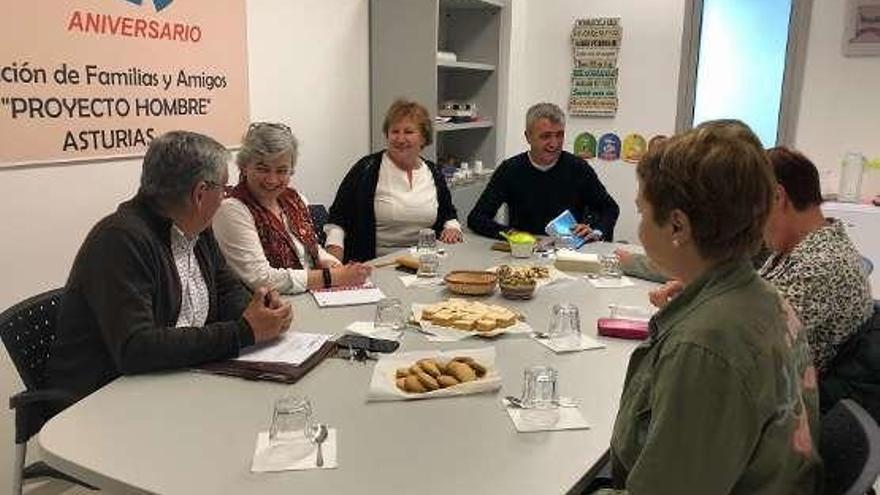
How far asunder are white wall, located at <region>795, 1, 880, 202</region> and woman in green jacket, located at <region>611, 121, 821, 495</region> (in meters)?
3.64

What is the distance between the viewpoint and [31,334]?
174 centimetres

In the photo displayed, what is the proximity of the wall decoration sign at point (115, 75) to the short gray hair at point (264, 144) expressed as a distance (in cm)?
64

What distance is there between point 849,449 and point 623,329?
787mm

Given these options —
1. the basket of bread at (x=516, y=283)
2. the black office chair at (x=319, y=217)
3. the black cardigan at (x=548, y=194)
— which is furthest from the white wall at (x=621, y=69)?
the basket of bread at (x=516, y=283)

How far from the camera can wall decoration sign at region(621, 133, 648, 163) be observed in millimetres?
4848

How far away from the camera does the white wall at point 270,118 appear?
2.35 m

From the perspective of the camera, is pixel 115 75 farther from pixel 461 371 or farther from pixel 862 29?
pixel 862 29

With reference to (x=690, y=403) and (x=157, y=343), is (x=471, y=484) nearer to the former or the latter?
(x=690, y=403)

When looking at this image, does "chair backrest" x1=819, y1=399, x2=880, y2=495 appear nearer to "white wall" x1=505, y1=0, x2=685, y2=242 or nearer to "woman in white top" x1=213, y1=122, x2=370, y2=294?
"woman in white top" x1=213, y1=122, x2=370, y2=294

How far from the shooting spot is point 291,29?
3467 mm

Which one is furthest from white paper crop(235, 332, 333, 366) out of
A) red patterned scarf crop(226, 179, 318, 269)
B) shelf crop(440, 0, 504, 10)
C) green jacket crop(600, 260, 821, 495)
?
shelf crop(440, 0, 504, 10)

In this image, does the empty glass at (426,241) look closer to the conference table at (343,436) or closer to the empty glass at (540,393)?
the conference table at (343,436)

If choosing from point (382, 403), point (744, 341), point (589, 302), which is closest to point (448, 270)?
point (589, 302)

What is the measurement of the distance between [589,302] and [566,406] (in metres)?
0.79
